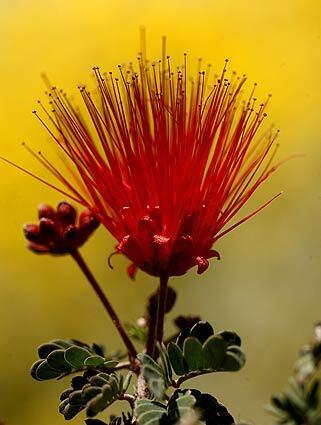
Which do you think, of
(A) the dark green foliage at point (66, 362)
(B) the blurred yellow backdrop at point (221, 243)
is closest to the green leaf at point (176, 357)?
(A) the dark green foliage at point (66, 362)

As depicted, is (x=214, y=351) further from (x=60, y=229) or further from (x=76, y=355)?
(x=60, y=229)

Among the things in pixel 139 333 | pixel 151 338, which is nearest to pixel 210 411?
pixel 151 338

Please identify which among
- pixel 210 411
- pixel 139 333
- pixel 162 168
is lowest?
pixel 210 411

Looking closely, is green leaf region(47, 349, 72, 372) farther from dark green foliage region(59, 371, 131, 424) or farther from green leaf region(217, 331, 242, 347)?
green leaf region(217, 331, 242, 347)

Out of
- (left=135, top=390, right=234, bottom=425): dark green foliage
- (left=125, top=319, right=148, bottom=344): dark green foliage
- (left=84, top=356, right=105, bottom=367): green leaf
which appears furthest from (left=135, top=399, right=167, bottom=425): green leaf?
(left=125, top=319, right=148, bottom=344): dark green foliage

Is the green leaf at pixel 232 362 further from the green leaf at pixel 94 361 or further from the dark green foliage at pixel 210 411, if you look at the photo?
the green leaf at pixel 94 361

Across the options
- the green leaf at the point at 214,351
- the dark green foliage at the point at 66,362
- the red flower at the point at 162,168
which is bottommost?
the green leaf at the point at 214,351

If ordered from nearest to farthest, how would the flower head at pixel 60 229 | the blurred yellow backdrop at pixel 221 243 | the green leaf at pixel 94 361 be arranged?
the green leaf at pixel 94 361 < the flower head at pixel 60 229 < the blurred yellow backdrop at pixel 221 243

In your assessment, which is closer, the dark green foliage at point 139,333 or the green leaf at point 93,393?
the green leaf at point 93,393
